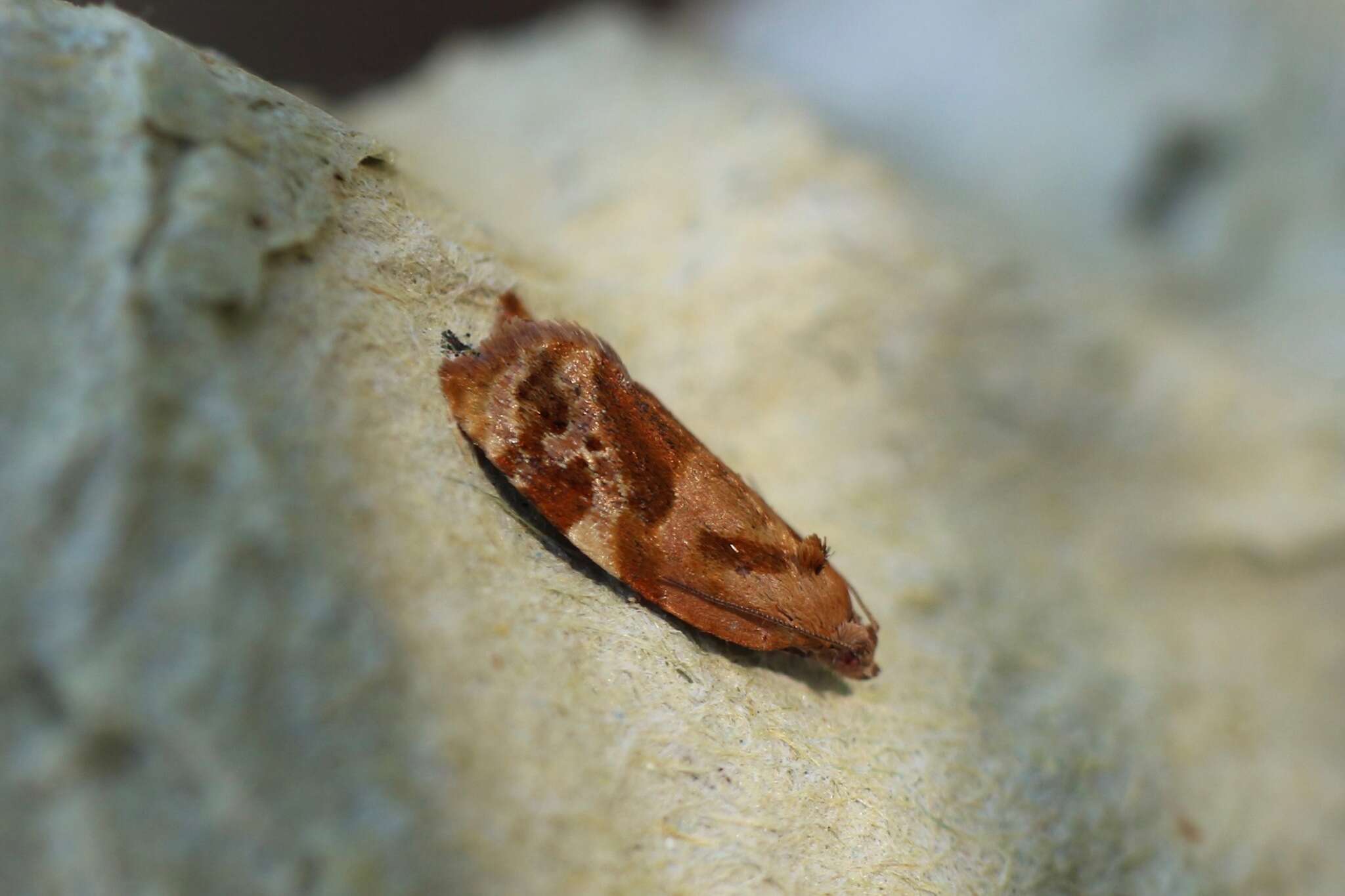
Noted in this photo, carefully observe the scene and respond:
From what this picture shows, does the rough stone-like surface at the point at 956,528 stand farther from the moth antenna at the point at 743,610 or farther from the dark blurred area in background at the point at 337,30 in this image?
the dark blurred area in background at the point at 337,30

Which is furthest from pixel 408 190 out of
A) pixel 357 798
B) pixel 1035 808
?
pixel 1035 808

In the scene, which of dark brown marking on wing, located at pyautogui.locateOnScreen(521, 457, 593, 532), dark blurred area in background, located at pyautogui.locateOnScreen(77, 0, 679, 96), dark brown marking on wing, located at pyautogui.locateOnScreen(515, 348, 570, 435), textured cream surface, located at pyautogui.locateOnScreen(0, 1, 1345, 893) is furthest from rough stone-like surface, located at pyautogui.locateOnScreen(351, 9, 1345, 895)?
dark blurred area in background, located at pyautogui.locateOnScreen(77, 0, 679, 96)

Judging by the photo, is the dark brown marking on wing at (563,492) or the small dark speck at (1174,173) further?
the small dark speck at (1174,173)

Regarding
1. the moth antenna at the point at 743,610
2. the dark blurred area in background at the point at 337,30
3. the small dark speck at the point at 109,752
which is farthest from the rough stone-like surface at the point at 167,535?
the dark blurred area in background at the point at 337,30

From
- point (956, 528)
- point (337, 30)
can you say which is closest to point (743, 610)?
point (956, 528)

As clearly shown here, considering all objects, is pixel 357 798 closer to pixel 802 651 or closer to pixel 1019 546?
pixel 802 651

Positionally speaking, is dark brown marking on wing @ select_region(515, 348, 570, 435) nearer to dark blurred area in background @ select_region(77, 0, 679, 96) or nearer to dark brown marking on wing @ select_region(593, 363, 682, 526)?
dark brown marking on wing @ select_region(593, 363, 682, 526)
